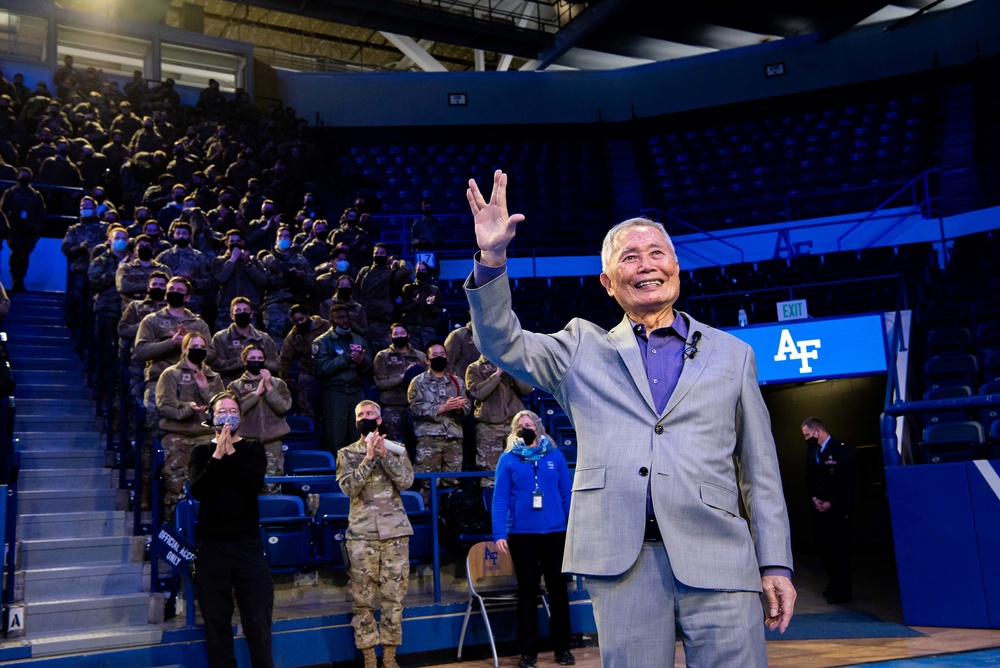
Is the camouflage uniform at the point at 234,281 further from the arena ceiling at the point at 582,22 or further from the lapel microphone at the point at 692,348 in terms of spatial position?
the arena ceiling at the point at 582,22

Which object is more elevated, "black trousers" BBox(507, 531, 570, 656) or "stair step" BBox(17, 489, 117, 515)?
"stair step" BBox(17, 489, 117, 515)

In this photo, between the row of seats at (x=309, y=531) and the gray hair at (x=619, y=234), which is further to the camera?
the row of seats at (x=309, y=531)

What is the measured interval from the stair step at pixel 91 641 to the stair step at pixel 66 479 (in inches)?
61.4

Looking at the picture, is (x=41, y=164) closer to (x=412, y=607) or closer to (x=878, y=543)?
(x=412, y=607)

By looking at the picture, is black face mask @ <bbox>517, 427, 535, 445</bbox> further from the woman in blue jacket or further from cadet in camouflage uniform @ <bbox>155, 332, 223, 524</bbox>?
cadet in camouflage uniform @ <bbox>155, 332, 223, 524</bbox>

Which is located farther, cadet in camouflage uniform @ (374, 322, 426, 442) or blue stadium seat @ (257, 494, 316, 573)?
cadet in camouflage uniform @ (374, 322, 426, 442)

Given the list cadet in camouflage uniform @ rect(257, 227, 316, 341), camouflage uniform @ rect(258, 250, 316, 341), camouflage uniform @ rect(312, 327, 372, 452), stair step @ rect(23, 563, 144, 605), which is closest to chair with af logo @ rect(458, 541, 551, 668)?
camouflage uniform @ rect(312, 327, 372, 452)

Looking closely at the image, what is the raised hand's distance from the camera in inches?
84.8

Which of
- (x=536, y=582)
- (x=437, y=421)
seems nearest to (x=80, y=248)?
(x=437, y=421)

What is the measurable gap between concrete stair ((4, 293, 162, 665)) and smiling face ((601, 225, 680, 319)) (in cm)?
442

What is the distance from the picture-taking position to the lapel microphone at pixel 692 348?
7.45 feet

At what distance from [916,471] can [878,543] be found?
6210 mm

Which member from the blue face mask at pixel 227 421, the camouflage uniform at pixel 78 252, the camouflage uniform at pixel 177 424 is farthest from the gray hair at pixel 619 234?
the camouflage uniform at pixel 78 252

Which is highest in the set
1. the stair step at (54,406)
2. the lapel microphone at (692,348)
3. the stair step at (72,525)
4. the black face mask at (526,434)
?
the stair step at (54,406)
